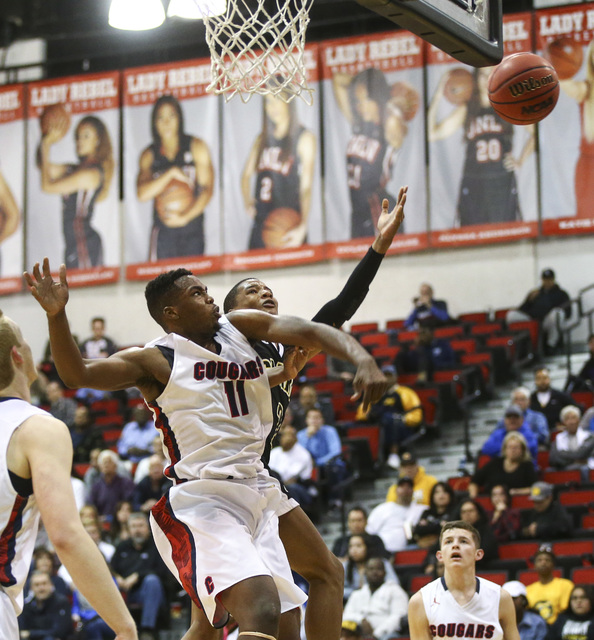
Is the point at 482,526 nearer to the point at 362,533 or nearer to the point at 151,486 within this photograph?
the point at 362,533

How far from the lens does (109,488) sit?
489 inches

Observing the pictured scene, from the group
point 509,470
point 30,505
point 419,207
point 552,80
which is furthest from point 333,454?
point 30,505

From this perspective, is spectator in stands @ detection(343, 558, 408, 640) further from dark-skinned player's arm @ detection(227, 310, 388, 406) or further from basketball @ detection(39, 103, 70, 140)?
basketball @ detection(39, 103, 70, 140)

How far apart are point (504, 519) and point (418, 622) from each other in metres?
4.30

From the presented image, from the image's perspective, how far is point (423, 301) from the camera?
16.0 meters

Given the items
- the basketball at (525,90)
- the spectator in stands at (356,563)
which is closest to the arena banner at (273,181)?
the spectator in stands at (356,563)

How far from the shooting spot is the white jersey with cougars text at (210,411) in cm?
446

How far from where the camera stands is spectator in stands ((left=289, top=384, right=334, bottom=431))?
43.8 feet

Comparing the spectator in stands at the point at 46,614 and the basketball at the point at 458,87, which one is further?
the basketball at the point at 458,87

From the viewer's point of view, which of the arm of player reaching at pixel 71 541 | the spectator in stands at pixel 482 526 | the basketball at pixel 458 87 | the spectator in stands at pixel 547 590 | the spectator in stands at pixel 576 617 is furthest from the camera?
the basketball at pixel 458 87

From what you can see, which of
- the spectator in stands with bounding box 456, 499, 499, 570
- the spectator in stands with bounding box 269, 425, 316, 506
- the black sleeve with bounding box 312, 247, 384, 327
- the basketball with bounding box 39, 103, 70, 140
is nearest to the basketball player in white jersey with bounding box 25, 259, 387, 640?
the black sleeve with bounding box 312, 247, 384, 327

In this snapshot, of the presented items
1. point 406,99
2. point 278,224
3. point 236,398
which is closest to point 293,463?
point 278,224

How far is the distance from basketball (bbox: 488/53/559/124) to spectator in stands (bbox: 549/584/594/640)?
4236mm

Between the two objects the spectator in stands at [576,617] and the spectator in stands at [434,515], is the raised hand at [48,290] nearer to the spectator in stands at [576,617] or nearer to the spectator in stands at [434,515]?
the spectator in stands at [576,617]
